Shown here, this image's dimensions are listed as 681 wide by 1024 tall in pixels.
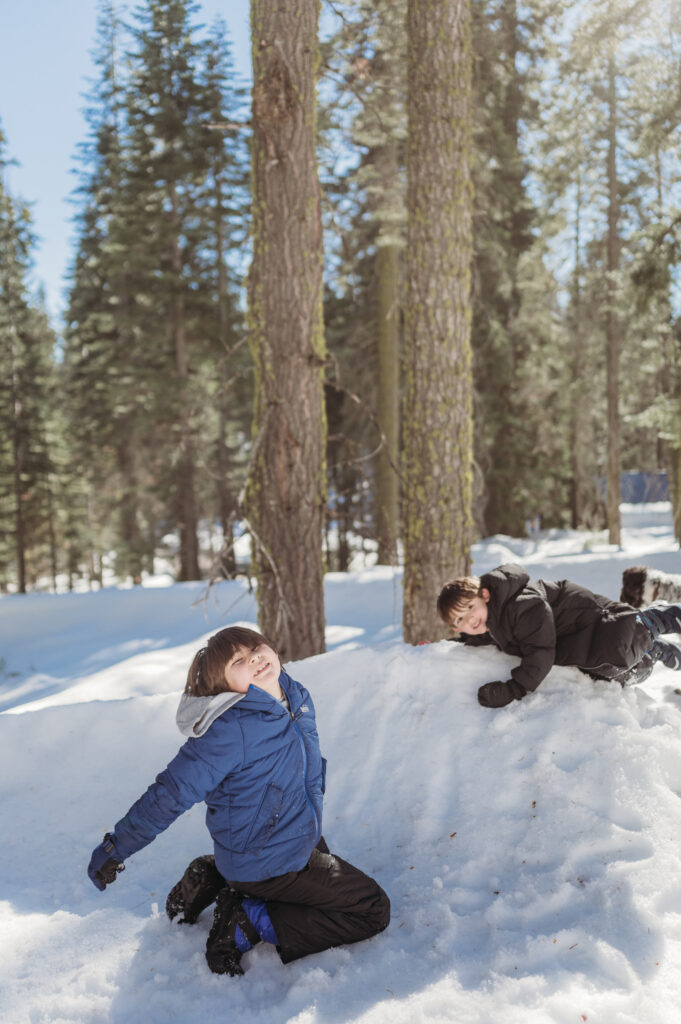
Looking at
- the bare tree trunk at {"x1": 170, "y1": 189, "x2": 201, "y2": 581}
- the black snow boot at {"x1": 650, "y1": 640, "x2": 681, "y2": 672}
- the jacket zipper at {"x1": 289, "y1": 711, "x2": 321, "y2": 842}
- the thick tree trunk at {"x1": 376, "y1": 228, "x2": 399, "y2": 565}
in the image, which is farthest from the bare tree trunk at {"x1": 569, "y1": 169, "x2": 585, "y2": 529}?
the jacket zipper at {"x1": 289, "y1": 711, "x2": 321, "y2": 842}

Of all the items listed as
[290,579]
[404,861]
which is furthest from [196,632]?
[404,861]

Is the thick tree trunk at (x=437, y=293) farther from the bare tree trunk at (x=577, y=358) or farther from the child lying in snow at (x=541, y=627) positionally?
the bare tree trunk at (x=577, y=358)

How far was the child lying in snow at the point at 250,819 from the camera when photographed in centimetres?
249

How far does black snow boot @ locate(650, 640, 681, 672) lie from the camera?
4103 mm

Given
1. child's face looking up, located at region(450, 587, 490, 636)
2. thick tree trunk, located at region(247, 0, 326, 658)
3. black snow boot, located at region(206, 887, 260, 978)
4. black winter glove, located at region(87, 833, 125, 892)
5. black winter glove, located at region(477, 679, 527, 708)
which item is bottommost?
black snow boot, located at region(206, 887, 260, 978)

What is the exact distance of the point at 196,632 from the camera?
31.3ft

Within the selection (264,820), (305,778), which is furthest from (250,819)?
(305,778)

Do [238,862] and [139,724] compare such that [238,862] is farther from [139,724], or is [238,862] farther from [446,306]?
[446,306]

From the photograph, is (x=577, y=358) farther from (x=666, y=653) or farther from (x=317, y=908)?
(x=317, y=908)

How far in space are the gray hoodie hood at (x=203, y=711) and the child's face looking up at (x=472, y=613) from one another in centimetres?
147

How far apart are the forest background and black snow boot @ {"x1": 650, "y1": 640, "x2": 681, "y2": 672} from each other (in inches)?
70.7

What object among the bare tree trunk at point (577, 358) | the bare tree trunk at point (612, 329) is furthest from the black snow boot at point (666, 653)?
the bare tree trunk at point (577, 358)

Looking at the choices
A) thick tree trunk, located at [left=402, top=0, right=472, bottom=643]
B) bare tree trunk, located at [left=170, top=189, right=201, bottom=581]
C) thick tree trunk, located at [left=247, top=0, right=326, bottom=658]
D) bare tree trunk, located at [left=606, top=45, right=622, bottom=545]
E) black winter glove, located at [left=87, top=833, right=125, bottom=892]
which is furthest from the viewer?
bare tree trunk, located at [left=170, top=189, right=201, bottom=581]

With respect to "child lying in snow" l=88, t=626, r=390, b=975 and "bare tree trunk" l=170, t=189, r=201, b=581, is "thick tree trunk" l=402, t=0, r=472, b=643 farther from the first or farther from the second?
"bare tree trunk" l=170, t=189, r=201, b=581
